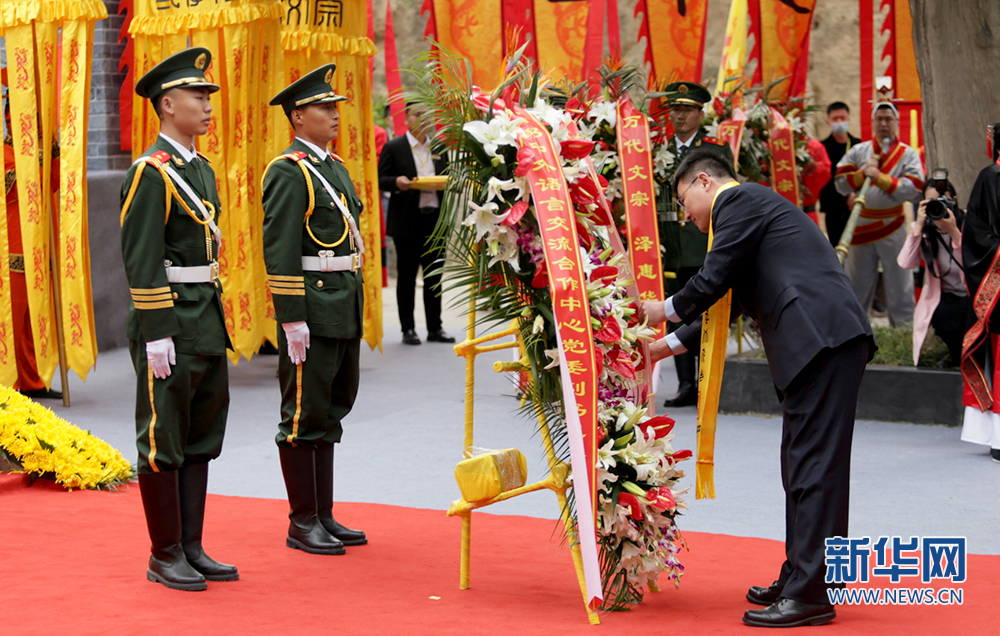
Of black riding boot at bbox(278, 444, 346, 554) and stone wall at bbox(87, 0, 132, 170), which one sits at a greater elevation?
stone wall at bbox(87, 0, 132, 170)

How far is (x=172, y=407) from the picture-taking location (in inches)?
141

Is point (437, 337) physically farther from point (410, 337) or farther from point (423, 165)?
point (423, 165)

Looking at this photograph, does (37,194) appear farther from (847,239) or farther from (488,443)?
(847,239)

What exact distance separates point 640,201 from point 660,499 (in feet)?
8.58

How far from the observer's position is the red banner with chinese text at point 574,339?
3268 mm

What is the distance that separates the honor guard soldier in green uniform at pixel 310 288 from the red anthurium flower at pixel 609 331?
1109 millimetres

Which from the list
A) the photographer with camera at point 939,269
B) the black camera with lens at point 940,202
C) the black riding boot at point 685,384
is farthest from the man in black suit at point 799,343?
the black riding boot at point 685,384

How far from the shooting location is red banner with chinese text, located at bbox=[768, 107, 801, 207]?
7488 mm

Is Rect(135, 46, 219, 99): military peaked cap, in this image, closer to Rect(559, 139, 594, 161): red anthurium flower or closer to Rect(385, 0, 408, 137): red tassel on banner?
Rect(559, 139, 594, 161): red anthurium flower

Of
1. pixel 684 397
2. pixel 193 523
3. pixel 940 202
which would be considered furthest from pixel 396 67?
pixel 193 523

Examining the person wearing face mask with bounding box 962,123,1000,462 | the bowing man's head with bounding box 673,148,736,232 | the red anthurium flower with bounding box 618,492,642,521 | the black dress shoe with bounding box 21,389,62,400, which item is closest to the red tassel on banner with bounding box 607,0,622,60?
the person wearing face mask with bounding box 962,123,1000,462

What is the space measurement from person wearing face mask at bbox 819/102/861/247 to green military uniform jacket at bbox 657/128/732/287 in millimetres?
3018

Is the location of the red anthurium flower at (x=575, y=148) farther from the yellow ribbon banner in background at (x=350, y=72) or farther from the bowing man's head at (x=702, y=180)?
the yellow ribbon banner in background at (x=350, y=72)

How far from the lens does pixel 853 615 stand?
3385 mm
